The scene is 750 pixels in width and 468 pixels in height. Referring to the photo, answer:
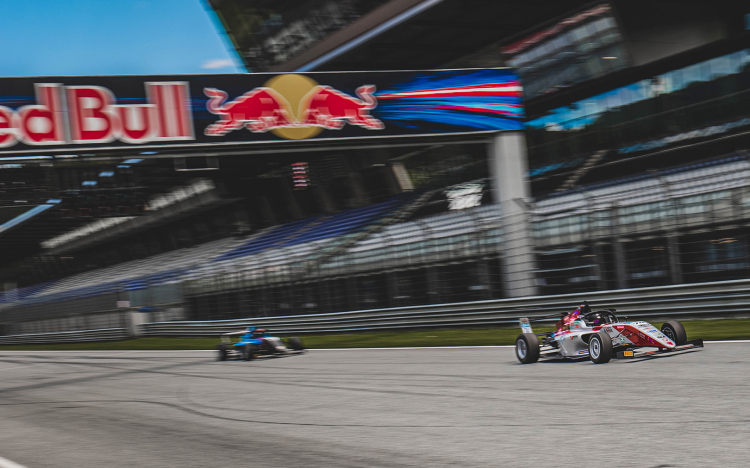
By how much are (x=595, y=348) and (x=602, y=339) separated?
0.22 metres

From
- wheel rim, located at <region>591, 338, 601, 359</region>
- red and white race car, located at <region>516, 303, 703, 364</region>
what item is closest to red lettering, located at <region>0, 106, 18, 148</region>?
red and white race car, located at <region>516, 303, 703, 364</region>

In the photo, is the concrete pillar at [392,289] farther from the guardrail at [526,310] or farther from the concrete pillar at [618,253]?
the concrete pillar at [618,253]

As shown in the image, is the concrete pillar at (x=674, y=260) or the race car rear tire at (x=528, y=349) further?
the concrete pillar at (x=674, y=260)

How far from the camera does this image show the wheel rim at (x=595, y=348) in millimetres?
8516

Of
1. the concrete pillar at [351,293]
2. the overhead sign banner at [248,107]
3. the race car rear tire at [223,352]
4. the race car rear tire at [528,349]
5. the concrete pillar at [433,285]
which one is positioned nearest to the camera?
the race car rear tire at [528,349]

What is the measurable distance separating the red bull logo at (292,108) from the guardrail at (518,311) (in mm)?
4832

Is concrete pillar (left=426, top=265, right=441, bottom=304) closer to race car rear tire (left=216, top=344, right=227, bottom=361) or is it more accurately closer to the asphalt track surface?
race car rear tire (left=216, top=344, right=227, bottom=361)

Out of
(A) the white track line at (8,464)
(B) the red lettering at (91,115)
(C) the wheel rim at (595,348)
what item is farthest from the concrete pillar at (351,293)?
(A) the white track line at (8,464)

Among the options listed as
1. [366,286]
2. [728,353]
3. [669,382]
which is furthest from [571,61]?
[669,382]

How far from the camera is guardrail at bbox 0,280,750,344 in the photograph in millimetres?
12227

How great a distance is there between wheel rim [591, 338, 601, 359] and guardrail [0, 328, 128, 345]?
27.1 metres

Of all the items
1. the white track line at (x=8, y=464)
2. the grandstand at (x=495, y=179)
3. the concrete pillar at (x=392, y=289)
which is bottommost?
the white track line at (x=8, y=464)

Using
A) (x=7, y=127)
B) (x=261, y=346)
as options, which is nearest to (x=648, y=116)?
(x=261, y=346)

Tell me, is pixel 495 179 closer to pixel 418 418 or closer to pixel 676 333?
pixel 676 333
